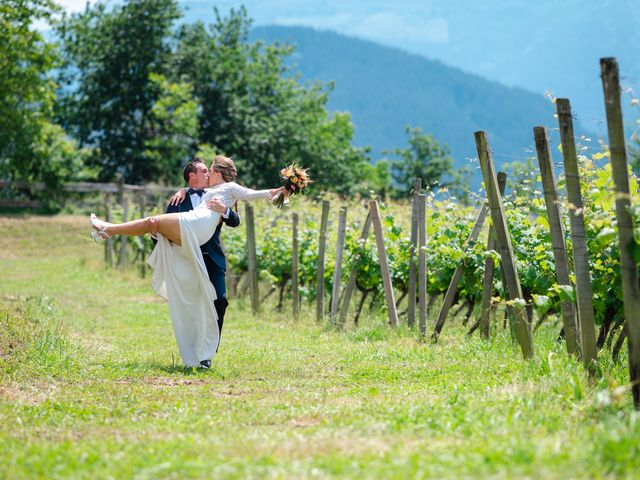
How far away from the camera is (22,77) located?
33.2 metres

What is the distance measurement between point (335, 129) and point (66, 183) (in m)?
25.2

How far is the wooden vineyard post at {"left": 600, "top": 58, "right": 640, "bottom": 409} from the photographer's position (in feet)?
17.8

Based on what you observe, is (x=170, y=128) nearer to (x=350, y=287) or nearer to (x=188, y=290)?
(x=350, y=287)

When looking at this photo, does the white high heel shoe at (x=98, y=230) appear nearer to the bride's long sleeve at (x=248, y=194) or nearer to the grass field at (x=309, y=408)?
the grass field at (x=309, y=408)

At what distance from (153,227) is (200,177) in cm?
74

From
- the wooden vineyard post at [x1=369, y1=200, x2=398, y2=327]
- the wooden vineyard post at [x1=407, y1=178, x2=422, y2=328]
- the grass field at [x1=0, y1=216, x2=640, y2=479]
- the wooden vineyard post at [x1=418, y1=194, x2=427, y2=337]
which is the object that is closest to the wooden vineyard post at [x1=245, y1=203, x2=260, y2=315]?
the grass field at [x1=0, y1=216, x2=640, y2=479]

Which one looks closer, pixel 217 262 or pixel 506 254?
pixel 506 254

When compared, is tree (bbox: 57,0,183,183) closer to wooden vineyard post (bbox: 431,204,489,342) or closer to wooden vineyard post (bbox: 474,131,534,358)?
wooden vineyard post (bbox: 431,204,489,342)

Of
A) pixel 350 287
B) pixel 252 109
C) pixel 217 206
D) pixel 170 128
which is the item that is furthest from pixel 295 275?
pixel 252 109

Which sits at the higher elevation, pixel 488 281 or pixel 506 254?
pixel 506 254

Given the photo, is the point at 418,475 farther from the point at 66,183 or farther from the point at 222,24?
the point at 222,24

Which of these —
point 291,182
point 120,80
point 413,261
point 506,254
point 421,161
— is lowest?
point 413,261

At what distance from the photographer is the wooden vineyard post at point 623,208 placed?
544 centimetres

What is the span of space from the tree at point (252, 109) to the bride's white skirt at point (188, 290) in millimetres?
35700
